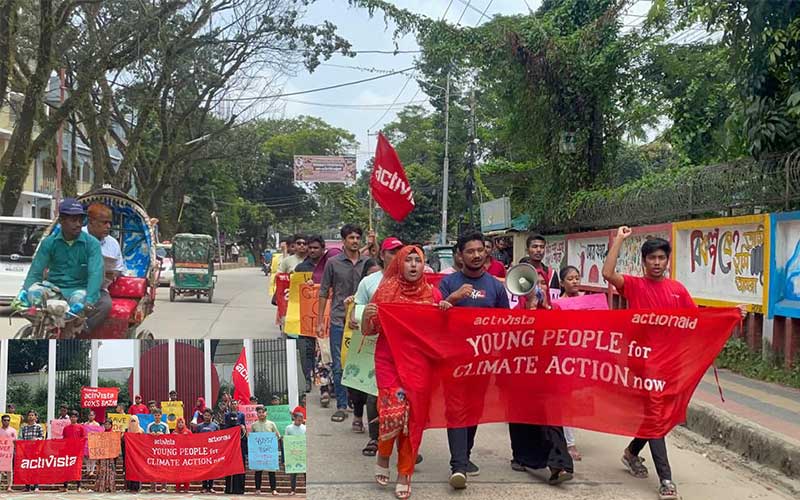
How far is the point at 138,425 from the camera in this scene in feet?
12.6

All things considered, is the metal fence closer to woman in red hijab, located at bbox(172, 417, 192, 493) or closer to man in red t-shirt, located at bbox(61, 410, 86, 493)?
woman in red hijab, located at bbox(172, 417, 192, 493)

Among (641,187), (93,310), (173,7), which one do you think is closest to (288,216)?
(173,7)

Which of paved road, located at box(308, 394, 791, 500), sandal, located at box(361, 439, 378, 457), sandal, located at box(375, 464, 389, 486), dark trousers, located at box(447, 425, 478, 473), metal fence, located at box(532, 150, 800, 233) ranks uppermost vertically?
metal fence, located at box(532, 150, 800, 233)

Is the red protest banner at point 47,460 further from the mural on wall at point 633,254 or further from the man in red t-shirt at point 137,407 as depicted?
the mural on wall at point 633,254

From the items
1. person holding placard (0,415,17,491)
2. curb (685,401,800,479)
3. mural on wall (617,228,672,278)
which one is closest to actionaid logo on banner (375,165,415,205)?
curb (685,401,800,479)

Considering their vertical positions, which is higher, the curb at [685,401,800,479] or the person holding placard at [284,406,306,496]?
the person holding placard at [284,406,306,496]

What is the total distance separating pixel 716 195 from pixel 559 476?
6916 millimetres

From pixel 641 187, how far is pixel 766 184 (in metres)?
4.08

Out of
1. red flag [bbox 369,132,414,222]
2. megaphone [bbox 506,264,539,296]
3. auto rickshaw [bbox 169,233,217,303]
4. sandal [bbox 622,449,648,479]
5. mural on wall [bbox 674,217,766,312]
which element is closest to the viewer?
sandal [bbox 622,449,648,479]

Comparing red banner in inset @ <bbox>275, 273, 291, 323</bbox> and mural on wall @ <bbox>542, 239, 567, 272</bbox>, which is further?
mural on wall @ <bbox>542, 239, 567, 272</bbox>

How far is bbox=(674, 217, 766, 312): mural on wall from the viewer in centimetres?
1004

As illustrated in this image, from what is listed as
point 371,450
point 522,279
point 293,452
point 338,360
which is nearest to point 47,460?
point 293,452

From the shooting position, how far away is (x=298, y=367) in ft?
13.2

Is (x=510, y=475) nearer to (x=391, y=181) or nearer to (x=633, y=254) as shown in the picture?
(x=391, y=181)
